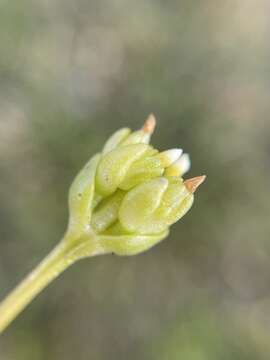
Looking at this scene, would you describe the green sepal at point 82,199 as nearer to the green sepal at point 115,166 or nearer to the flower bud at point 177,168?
the green sepal at point 115,166

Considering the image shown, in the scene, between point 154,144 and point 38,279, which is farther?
point 154,144

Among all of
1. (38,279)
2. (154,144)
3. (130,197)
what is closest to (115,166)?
(130,197)

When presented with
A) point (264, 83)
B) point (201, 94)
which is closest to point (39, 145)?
point (201, 94)

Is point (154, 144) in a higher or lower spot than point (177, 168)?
higher

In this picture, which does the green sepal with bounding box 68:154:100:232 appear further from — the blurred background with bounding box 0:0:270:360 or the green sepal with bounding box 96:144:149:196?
the blurred background with bounding box 0:0:270:360

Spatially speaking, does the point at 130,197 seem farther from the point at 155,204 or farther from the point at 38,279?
the point at 38,279

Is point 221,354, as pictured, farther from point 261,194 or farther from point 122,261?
point 261,194

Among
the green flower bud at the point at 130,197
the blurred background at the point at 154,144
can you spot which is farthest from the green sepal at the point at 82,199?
the blurred background at the point at 154,144
